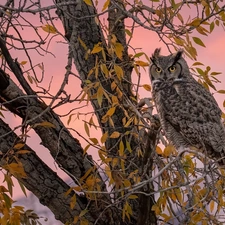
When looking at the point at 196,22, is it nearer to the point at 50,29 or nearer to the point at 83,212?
the point at 50,29

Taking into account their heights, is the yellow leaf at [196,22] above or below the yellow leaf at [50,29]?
above

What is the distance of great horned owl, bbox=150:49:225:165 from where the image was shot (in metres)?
2.83

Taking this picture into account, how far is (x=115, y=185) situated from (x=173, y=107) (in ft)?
2.33

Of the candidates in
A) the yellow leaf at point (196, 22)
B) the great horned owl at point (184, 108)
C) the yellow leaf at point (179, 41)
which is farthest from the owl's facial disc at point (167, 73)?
the yellow leaf at point (196, 22)

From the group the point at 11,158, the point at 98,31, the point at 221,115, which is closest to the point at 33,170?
the point at 11,158

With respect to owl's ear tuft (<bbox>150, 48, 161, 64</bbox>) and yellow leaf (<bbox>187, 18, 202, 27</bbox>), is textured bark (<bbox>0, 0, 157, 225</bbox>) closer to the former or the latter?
owl's ear tuft (<bbox>150, 48, 161, 64</bbox>)

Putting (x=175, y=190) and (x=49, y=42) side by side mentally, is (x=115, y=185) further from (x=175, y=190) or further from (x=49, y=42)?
(x=49, y=42)

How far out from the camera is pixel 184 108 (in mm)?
2881

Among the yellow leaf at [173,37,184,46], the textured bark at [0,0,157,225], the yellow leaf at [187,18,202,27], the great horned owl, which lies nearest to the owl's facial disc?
the great horned owl

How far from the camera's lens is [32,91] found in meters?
2.47

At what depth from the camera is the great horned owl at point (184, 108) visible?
283 centimetres

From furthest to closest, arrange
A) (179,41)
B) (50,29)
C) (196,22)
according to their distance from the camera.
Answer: (50,29)
(179,41)
(196,22)

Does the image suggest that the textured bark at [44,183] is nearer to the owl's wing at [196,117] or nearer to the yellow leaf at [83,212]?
the yellow leaf at [83,212]

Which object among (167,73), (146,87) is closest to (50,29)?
(146,87)
